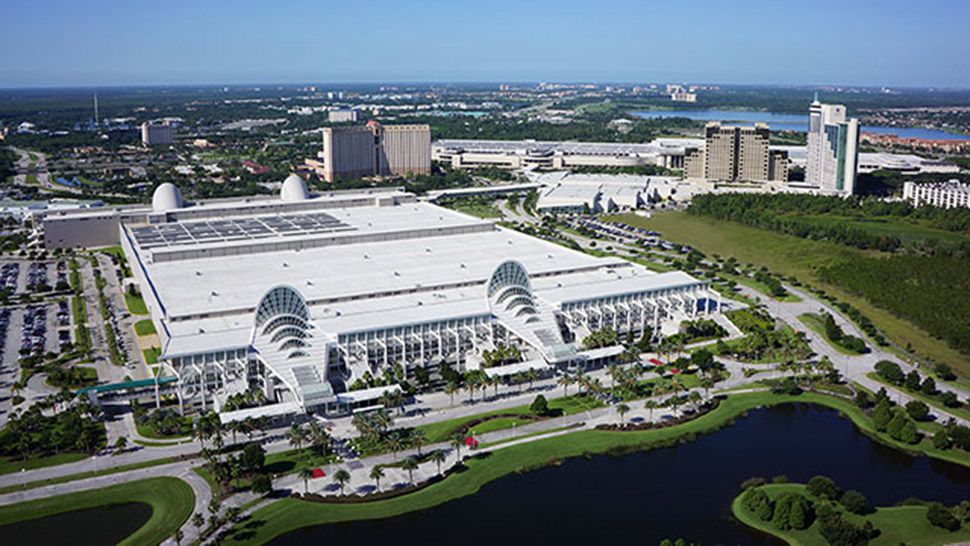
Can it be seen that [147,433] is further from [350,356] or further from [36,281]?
[36,281]

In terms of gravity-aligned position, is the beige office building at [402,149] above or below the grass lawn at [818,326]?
above

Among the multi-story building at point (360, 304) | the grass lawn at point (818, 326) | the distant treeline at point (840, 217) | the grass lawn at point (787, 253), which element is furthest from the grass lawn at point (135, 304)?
the distant treeline at point (840, 217)

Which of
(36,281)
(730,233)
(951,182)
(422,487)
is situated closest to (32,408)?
(422,487)

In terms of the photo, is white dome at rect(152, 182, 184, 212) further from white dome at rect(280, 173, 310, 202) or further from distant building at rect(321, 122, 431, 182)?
distant building at rect(321, 122, 431, 182)

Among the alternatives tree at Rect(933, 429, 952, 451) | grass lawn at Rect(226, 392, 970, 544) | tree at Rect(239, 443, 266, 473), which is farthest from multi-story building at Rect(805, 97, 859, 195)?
tree at Rect(239, 443, 266, 473)

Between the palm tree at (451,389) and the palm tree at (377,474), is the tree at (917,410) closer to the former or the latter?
the palm tree at (451,389)

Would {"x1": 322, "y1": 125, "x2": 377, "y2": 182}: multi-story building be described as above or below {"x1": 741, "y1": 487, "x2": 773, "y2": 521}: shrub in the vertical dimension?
above
